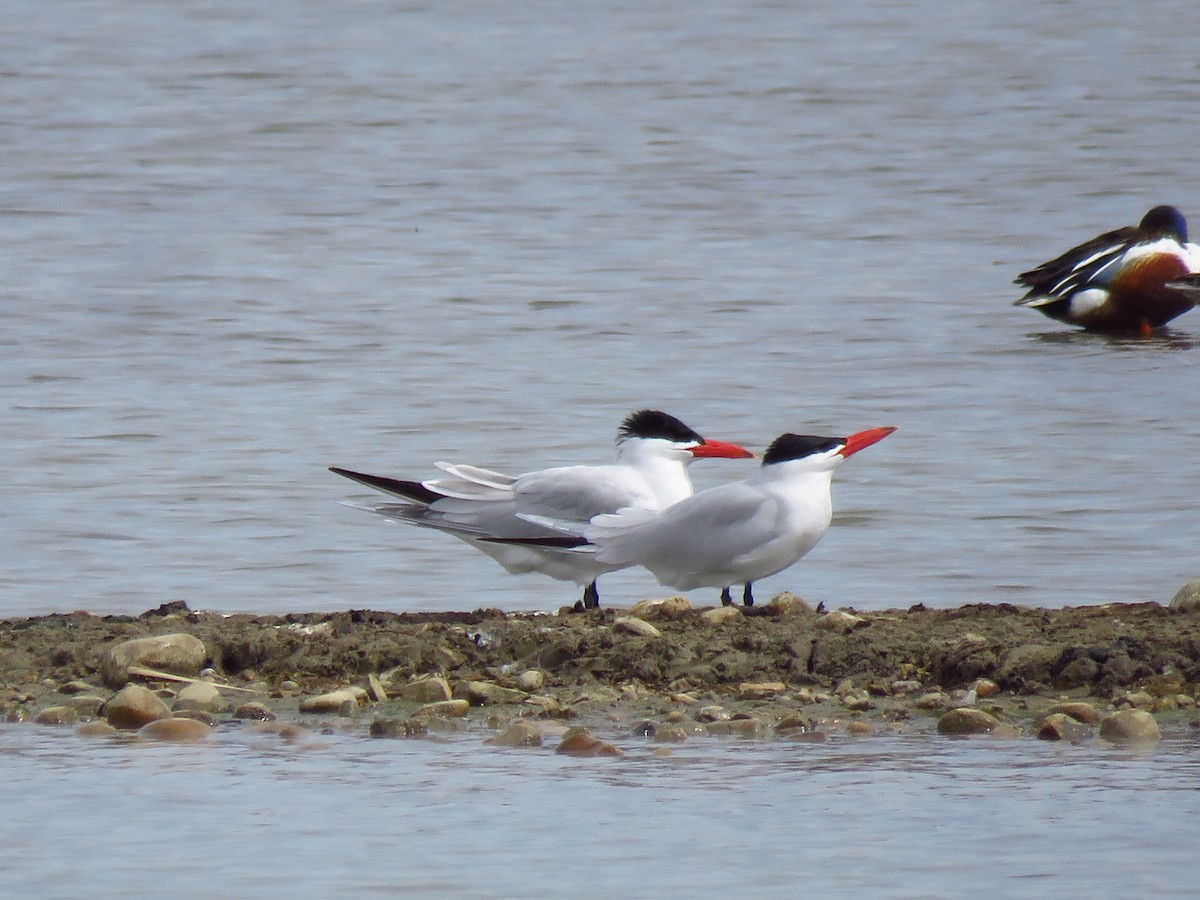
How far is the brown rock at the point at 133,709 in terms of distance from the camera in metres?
5.20

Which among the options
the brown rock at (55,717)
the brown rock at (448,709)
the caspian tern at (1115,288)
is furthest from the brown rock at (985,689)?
the caspian tern at (1115,288)

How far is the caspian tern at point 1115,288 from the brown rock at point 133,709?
27.2 feet

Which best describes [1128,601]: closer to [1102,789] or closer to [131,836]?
[1102,789]

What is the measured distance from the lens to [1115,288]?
12781 millimetres

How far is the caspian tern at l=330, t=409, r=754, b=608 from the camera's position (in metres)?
6.57

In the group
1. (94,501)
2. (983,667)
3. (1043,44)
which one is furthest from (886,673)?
(1043,44)

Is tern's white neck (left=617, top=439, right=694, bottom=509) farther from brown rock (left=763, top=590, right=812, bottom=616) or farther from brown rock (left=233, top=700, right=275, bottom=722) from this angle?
brown rock (left=233, top=700, right=275, bottom=722)

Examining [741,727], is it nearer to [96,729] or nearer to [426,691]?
[426,691]

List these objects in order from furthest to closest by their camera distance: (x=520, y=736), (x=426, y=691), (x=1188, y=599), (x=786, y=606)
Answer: (x=786, y=606)
(x=1188, y=599)
(x=426, y=691)
(x=520, y=736)

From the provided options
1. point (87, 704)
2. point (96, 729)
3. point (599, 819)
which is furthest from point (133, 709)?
point (599, 819)

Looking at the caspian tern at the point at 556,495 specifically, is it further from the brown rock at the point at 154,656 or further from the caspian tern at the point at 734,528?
the brown rock at the point at 154,656

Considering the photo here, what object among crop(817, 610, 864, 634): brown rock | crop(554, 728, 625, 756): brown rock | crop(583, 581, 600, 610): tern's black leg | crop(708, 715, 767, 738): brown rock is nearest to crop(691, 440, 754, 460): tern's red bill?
crop(583, 581, 600, 610): tern's black leg

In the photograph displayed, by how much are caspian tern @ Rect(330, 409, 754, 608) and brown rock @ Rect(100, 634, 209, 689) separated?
108 cm

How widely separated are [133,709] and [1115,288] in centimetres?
867
